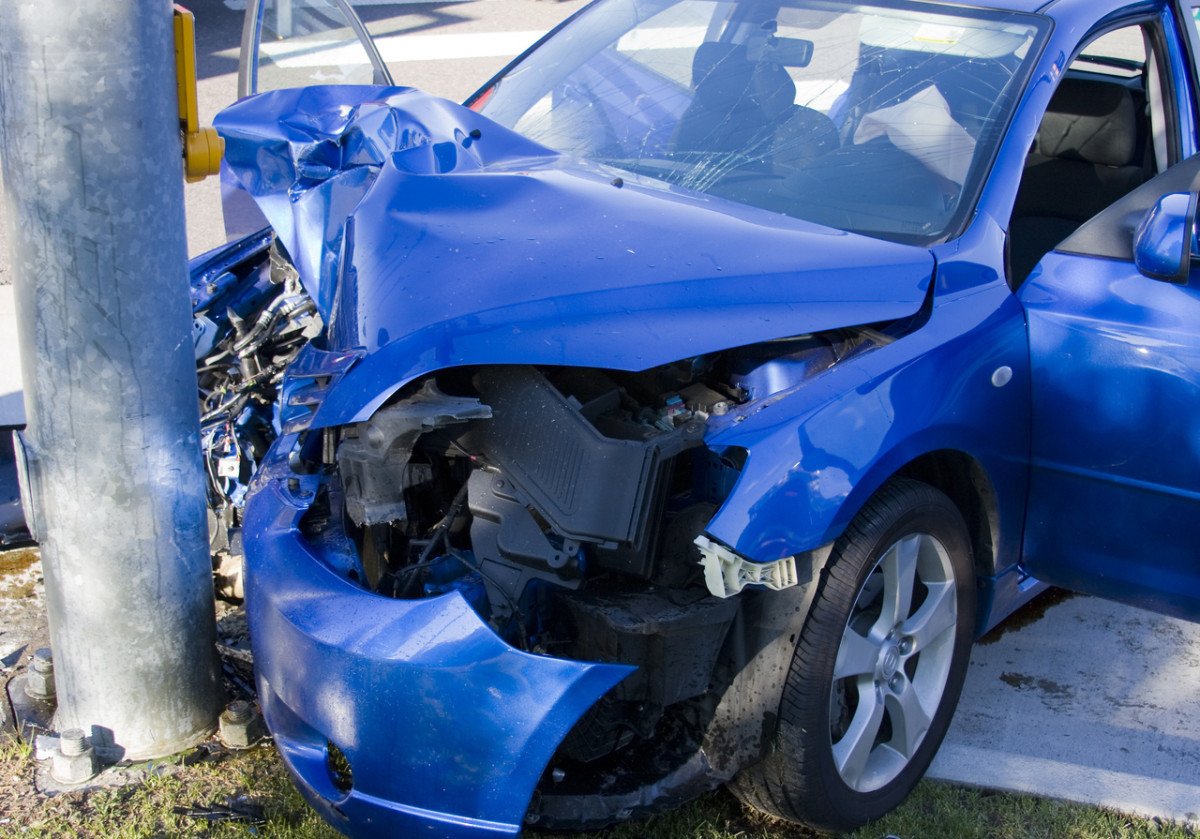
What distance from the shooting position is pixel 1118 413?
9.82 feet

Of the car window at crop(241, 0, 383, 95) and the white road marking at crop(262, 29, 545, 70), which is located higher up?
the car window at crop(241, 0, 383, 95)

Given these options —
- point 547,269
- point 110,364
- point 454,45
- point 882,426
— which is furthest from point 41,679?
point 454,45

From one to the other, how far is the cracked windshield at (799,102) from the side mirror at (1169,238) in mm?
425

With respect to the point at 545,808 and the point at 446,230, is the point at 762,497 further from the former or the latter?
the point at 446,230

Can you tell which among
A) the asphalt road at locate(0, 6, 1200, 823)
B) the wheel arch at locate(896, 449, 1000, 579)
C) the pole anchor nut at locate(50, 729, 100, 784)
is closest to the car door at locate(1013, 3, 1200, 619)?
the wheel arch at locate(896, 449, 1000, 579)

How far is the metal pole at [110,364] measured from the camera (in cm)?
254

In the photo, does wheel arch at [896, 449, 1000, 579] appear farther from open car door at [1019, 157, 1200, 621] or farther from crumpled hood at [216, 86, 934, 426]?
crumpled hood at [216, 86, 934, 426]

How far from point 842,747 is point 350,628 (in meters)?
1.10

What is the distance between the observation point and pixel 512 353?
2.54 m

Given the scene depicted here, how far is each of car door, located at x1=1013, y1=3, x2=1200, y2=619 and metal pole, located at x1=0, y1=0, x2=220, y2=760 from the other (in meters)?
1.98

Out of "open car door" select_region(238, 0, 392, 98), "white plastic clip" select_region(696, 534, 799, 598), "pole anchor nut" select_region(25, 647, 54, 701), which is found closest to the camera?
"white plastic clip" select_region(696, 534, 799, 598)

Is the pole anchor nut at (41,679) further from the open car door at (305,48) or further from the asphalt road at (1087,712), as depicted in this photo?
the open car door at (305,48)

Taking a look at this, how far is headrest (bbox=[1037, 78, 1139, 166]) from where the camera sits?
4.38 meters

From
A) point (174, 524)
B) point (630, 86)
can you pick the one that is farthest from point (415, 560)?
point (630, 86)
